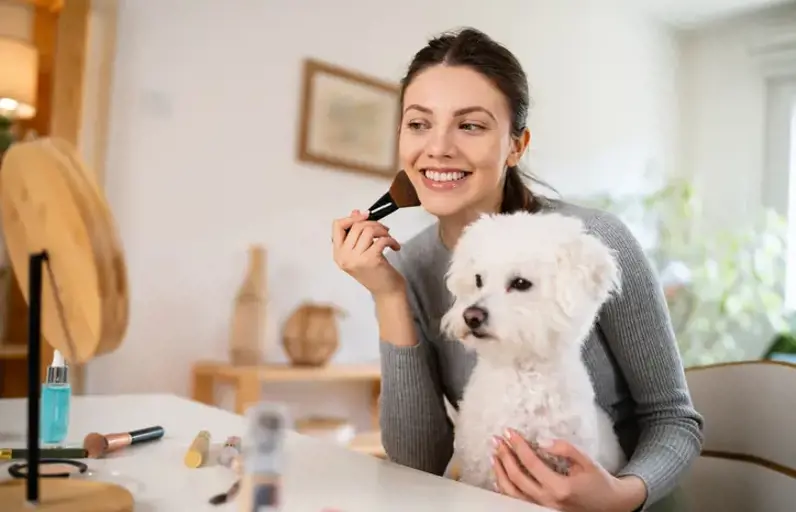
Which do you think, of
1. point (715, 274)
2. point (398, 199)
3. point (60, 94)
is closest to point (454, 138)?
point (398, 199)

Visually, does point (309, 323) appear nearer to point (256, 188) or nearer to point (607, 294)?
point (256, 188)

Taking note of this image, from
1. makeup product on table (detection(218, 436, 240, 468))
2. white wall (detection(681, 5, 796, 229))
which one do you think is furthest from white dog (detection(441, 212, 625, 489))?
white wall (detection(681, 5, 796, 229))

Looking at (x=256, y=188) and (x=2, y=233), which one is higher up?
(x=256, y=188)

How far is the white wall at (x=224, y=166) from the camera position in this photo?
1.94 metres

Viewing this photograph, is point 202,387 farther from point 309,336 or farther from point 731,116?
point 731,116

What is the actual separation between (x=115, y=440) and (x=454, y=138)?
0.49m

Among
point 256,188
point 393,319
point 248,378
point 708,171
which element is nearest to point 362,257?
point 393,319

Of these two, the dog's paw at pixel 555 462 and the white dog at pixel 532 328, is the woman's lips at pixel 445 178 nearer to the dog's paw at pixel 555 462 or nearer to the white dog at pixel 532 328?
the white dog at pixel 532 328

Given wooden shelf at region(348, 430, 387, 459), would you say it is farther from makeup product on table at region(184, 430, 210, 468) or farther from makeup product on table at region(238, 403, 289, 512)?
makeup product on table at region(238, 403, 289, 512)

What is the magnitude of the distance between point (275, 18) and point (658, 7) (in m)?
1.83

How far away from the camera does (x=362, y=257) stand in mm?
815

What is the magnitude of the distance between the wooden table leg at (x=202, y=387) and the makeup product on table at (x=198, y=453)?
1291 mm

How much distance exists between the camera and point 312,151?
2285mm

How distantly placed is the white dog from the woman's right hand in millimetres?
109
